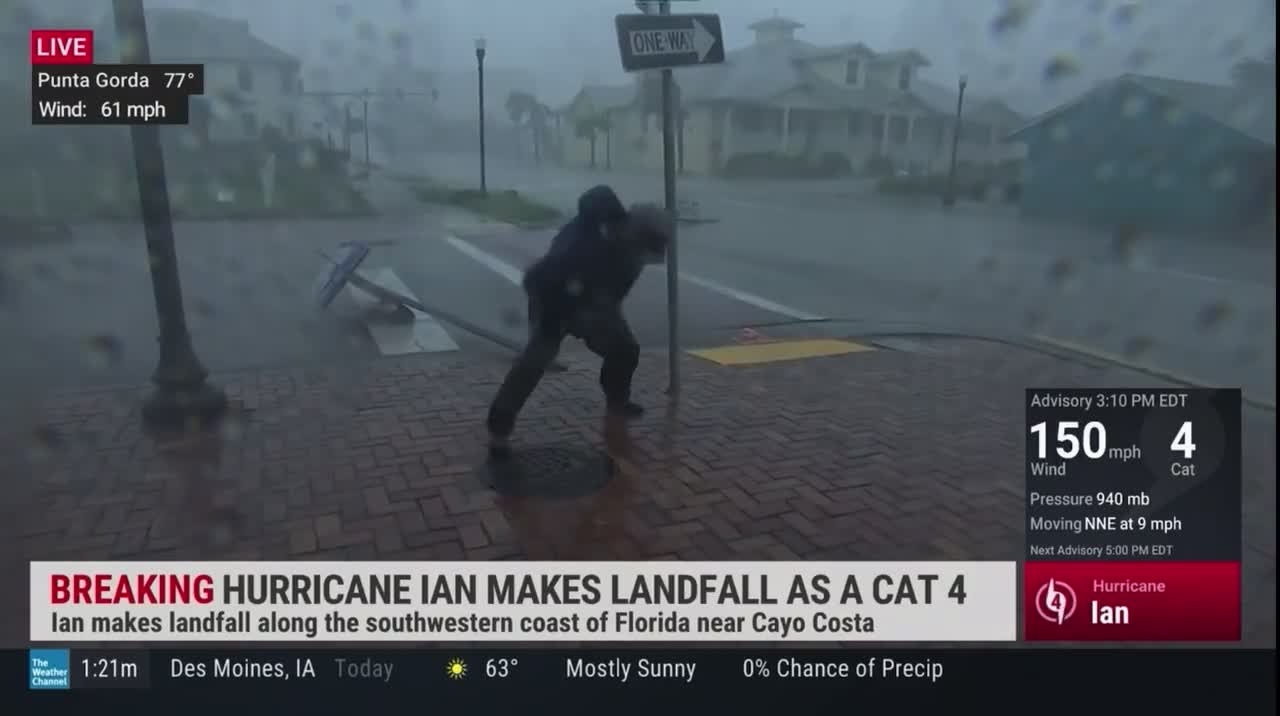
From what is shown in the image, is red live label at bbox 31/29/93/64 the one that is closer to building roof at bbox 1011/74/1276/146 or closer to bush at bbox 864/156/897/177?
building roof at bbox 1011/74/1276/146

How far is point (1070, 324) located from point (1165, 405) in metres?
4.12

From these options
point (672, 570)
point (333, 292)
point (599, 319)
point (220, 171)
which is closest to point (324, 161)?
point (333, 292)

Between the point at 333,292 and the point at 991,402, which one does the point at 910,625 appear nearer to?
the point at 991,402

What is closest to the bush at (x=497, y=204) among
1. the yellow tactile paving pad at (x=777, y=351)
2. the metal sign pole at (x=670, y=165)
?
the yellow tactile paving pad at (x=777, y=351)

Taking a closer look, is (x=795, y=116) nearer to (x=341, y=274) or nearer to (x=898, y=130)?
(x=898, y=130)

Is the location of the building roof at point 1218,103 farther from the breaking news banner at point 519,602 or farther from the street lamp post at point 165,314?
the street lamp post at point 165,314

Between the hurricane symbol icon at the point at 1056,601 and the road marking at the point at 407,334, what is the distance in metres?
3.70

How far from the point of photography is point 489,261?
26.8 feet

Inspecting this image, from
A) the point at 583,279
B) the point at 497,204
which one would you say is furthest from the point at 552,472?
the point at 497,204

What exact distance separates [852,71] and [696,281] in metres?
3.84

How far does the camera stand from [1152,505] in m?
1.96
